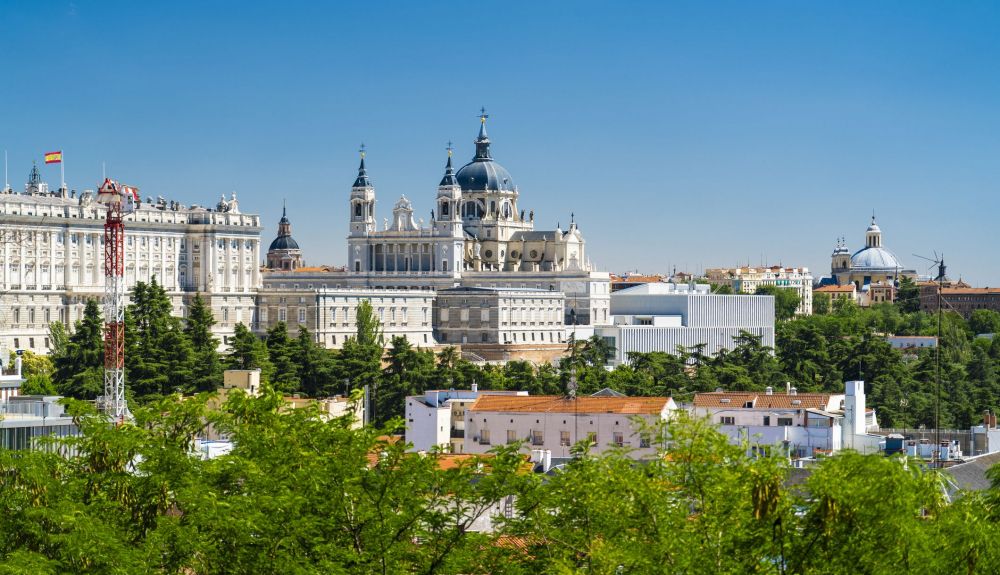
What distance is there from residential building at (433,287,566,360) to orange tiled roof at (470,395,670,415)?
75.1m

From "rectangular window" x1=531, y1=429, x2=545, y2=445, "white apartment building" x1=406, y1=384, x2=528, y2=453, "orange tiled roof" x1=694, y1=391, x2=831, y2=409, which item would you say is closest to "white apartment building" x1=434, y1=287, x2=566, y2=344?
"white apartment building" x1=406, y1=384, x2=528, y2=453

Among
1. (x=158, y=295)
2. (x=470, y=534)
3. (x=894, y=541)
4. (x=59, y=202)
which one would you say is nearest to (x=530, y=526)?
(x=470, y=534)

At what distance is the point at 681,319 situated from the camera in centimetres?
16075

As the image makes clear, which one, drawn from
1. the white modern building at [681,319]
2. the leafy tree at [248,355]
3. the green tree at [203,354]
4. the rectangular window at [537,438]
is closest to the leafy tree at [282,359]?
the leafy tree at [248,355]

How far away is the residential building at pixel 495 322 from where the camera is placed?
151500 mm

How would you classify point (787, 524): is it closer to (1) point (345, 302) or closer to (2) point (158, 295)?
(2) point (158, 295)

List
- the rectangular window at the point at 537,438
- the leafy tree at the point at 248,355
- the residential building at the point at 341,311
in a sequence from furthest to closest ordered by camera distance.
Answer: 1. the residential building at the point at 341,311
2. the leafy tree at the point at 248,355
3. the rectangular window at the point at 537,438

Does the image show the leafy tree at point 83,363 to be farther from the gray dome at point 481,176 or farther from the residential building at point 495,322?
the gray dome at point 481,176

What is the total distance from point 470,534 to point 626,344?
120m

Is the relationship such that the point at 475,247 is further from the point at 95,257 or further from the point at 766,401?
the point at 766,401

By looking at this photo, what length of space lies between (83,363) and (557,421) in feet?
122

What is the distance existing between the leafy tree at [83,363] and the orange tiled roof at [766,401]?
1203 inches

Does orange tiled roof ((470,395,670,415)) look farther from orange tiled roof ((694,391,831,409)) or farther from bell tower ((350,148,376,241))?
bell tower ((350,148,376,241))

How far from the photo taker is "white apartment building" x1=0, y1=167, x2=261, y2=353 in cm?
13212
